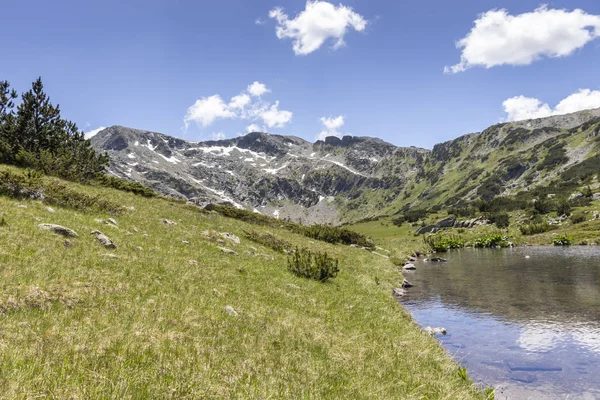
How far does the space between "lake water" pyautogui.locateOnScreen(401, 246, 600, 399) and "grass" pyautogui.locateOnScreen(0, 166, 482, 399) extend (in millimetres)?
2076

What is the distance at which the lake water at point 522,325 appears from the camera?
11844mm

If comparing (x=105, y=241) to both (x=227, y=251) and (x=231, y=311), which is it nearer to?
(x=227, y=251)

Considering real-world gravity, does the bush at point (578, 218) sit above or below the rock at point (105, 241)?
above

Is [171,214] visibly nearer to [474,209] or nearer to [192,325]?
[192,325]

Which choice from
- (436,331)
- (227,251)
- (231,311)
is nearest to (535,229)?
(436,331)

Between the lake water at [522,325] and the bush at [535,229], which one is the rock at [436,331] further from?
the bush at [535,229]

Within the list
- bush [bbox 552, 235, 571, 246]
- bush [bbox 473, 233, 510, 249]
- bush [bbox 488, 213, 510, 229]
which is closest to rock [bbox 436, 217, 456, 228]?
bush [bbox 488, 213, 510, 229]

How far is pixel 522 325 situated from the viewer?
57.1 feet

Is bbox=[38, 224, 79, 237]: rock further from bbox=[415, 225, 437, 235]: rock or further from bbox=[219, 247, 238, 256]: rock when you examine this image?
bbox=[415, 225, 437, 235]: rock

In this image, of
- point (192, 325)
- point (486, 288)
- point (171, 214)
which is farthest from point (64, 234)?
point (486, 288)

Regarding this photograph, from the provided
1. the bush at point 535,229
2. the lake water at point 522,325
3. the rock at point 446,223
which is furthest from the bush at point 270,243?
the rock at point 446,223

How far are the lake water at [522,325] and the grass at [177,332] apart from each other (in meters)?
2.08

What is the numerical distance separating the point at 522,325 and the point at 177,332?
16564 millimetres

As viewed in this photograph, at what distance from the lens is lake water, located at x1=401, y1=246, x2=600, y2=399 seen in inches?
Result: 466
